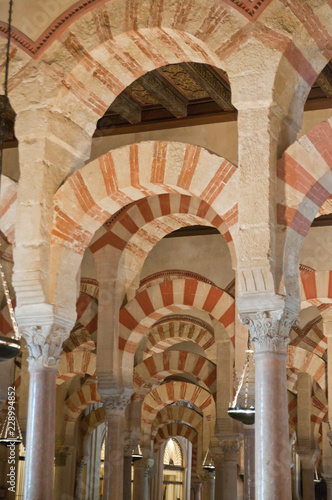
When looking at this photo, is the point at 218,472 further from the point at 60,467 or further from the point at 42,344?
the point at 42,344

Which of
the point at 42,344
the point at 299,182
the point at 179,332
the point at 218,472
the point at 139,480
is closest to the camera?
the point at 299,182

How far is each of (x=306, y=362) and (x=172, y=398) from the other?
141 inches

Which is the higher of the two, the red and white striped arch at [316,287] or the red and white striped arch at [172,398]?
the red and white striped arch at [316,287]

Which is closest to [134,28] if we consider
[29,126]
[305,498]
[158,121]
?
[29,126]

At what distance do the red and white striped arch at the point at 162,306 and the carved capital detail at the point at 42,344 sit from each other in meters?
1.97

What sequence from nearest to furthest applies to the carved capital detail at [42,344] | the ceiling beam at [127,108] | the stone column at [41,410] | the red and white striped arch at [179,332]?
1. the stone column at [41,410]
2. the carved capital detail at [42,344]
3. the ceiling beam at [127,108]
4. the red and white striped arch at [179,332]

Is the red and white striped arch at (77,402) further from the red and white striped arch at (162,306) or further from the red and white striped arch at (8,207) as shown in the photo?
the red and white striped arch at (8,207)

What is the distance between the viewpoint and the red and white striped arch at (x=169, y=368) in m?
10.4

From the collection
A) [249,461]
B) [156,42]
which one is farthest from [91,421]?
[156,42]

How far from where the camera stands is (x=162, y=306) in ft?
27.3

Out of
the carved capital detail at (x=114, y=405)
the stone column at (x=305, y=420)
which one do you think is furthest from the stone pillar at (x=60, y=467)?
the carved capital detail at (x=114, y=405)

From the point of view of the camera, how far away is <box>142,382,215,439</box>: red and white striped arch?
1308 cm

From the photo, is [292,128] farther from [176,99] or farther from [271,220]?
[176,99]

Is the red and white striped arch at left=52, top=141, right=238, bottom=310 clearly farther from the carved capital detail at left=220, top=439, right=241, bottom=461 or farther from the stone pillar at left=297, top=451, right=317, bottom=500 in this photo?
the stone pillar at left=297, top=451, right=317, bottom=500
